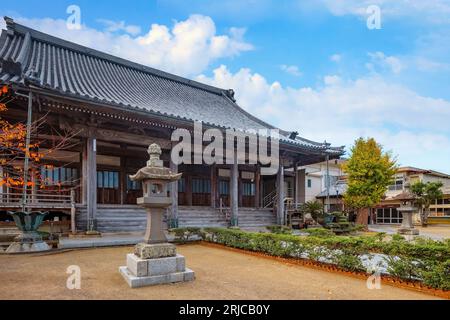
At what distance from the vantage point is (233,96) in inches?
1038

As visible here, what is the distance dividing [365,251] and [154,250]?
4565 millimetres

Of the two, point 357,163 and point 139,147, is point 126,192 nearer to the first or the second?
point 139,147

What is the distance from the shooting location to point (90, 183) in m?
12.6

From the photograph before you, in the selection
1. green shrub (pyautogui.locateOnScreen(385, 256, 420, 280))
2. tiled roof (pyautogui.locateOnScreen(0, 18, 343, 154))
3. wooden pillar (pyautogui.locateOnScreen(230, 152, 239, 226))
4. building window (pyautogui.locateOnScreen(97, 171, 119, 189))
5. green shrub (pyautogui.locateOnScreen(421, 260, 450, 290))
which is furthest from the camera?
wooden pillar (pyautogui.locateOnScreen(230, 152, 239, 226))

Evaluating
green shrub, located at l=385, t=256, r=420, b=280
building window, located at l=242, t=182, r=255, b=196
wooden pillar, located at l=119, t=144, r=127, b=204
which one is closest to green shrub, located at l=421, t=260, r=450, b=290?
green shrub, located at l=385, t=256, r=420, b=280

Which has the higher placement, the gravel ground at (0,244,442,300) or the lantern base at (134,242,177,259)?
the lantern base at (134,242,177,259)

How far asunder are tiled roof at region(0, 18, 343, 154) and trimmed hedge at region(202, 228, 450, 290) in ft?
23.4

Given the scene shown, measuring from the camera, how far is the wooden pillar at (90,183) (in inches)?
489

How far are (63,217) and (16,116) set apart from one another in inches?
175

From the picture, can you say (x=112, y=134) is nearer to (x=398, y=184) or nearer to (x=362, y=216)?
(x=362, y=216)

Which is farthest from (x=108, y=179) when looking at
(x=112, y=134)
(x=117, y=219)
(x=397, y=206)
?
(x=397, y=206)

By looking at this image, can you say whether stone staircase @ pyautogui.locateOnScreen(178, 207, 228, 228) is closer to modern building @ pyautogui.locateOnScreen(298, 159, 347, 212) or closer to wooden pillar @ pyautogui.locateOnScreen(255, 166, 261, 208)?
wooden pillar @ pyautogui.locateOnScreen(255, 166, 261, 208)

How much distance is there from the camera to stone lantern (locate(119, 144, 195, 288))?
19.4 ft
